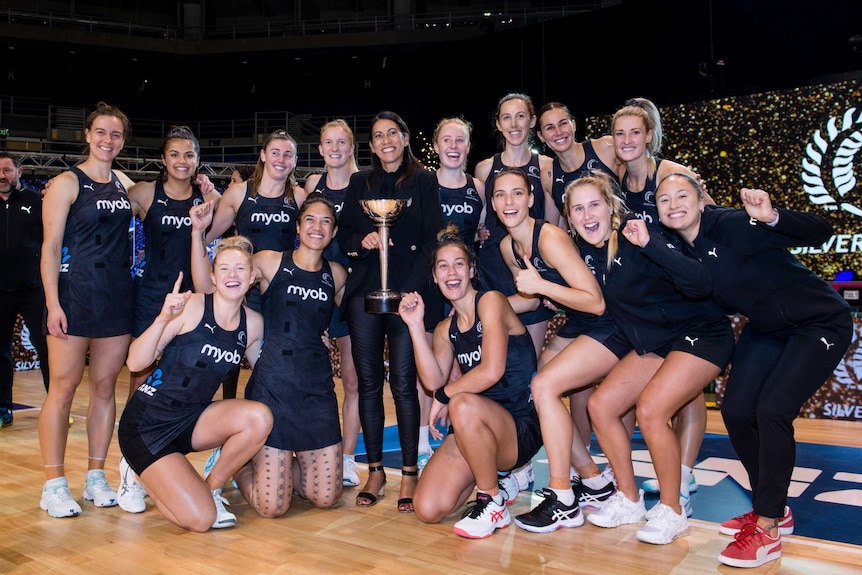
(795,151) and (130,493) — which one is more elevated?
(795,151)

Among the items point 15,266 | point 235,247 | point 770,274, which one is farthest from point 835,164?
point 15,266

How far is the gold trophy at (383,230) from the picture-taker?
9.24ft

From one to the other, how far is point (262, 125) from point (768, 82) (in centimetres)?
1004

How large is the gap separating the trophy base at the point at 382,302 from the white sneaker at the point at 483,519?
Answer: 770 mm

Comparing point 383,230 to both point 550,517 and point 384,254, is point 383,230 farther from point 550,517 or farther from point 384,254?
point 550,517

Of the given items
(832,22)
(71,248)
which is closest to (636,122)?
(71,248)

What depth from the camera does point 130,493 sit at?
2.88 m

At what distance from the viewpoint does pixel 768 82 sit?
8.16m

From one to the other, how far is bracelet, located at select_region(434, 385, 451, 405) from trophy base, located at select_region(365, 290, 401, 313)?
0.35 metres

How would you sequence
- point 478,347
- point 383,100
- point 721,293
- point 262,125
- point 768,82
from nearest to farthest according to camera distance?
point 721,293, point 478,347, point 768,82, point 383,100, point 262,125

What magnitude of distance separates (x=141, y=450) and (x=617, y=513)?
5.77 ft

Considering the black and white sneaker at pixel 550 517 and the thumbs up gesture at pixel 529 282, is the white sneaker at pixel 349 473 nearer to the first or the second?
the black and white sneaker at pixel 550 517

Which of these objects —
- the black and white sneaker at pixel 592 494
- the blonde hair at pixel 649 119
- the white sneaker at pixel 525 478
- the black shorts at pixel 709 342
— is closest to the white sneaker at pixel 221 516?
the white sneaker at pixel 525 478

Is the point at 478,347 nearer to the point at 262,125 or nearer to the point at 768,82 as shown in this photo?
the point at 768,82
